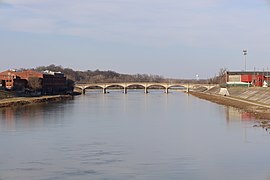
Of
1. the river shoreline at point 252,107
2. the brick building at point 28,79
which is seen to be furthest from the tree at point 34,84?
the river shoreline at point 252,107

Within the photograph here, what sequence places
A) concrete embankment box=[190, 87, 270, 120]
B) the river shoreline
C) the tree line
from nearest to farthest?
the river shoreline
concrete embankment box=[190, 87, 270, 120]
the tree line

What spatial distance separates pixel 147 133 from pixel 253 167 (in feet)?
28.1

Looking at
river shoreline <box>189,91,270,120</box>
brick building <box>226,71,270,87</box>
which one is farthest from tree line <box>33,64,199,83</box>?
river shoreline <box>189,91,270,120</box>

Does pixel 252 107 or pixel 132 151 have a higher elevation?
pixel 252 107

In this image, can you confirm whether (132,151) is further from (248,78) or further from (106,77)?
(106,77)

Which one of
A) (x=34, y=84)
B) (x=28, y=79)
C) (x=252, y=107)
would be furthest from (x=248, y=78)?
(x=252, y=107)

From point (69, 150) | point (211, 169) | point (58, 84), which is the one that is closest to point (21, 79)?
point (58, 84)

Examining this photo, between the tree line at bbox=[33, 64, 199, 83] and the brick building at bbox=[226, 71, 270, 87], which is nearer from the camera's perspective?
the brick building at bbox=[226, 71, 270, 87]

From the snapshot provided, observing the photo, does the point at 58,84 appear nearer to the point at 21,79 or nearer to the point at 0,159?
the point at 21,79

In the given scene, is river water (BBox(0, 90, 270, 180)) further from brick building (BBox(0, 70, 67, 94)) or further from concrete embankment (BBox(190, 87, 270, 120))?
brick building (BBox(0, 70, 67, 94))

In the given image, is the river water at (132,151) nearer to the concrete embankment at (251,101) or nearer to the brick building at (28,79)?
the concrete embankment at (251,101)

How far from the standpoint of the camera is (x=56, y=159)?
1519cm

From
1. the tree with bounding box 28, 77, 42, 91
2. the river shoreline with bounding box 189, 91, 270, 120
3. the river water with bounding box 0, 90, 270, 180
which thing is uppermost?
the tree with bounding box 28, 77, 42, 91

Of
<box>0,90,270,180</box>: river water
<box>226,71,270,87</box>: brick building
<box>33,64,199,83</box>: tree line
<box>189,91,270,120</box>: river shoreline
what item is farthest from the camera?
<box>33,64,199,83</box>: tree line
